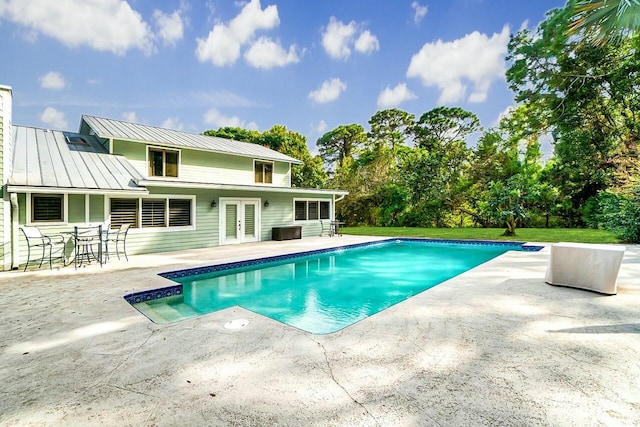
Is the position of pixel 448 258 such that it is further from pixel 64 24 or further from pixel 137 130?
pixel 64 24

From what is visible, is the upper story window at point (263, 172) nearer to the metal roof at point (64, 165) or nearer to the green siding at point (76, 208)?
the metal roof at point (64, 165)

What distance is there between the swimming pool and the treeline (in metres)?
4.34

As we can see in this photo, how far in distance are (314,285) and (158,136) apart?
858cm

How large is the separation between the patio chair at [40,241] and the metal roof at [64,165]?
3.06ft

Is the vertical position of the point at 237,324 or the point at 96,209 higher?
the point at 96,209

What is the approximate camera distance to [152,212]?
941 centimetres

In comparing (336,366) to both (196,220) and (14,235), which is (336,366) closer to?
(14,235)

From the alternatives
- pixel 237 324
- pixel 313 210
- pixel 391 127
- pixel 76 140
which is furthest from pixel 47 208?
pixel 391 127

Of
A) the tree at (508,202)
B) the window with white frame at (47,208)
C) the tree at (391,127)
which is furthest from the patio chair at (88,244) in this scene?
the tree at (391,127)

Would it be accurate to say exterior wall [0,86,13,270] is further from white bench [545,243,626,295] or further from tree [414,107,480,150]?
tree [414,107,480,150]

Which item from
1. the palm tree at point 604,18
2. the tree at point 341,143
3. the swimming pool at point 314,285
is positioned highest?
the tree at point 341,143

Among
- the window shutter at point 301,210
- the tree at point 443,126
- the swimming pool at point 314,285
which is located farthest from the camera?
the tree at point 443,126

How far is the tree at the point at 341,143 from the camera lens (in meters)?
28.3

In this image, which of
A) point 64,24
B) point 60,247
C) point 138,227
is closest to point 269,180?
point 138,227
